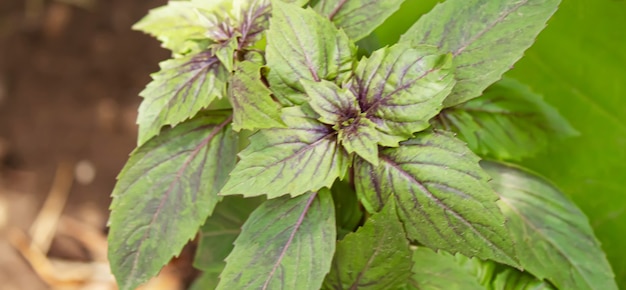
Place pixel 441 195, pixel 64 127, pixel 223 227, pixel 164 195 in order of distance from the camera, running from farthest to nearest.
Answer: pixel 64 127 < pixel 223 227 < pixel 164 195 < pixel 441 195

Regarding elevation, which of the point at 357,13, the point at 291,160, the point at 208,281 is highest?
the point at 357,13

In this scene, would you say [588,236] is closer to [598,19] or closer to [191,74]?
[598,19]

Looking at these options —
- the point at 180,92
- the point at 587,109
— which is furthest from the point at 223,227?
the point at 587,109

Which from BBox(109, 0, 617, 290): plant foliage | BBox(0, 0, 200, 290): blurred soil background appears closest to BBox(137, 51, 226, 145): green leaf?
BBox(109, 0, 617, 290): plant foliage

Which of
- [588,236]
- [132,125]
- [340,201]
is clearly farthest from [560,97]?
[132,125]

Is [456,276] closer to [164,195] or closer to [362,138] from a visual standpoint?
[362,138]

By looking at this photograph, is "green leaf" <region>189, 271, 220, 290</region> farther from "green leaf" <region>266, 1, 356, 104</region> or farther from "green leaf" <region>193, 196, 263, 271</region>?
"green leaf" <region>266, 1, 356, 104</region>
